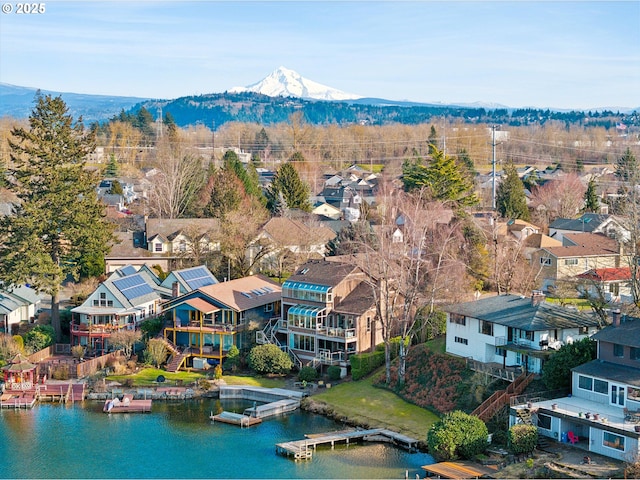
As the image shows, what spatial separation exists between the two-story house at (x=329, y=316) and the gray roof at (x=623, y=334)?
13560 mm

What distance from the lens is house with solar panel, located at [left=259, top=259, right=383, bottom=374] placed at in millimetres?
46062

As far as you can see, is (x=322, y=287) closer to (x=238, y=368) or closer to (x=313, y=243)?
(x=238, y=368)

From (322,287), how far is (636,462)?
68.4ft

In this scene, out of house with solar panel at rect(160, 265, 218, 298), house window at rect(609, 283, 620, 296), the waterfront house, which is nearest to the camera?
the waterfront house

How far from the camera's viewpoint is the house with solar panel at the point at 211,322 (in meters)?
47.8

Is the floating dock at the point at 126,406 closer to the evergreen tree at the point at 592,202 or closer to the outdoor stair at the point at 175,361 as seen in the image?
the outdoor stair at the point at 175,361

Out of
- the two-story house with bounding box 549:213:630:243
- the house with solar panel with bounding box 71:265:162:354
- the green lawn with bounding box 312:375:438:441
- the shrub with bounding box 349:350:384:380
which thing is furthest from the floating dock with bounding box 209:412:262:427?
the two-story house with bounding box 549:213:630:243

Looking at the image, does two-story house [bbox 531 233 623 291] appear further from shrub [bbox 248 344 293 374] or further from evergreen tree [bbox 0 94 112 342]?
evergreen tree [bbox 0 94 112 342]

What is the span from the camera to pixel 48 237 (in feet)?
172

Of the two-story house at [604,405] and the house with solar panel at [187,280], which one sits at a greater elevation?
the house with solar panel at [187,280]

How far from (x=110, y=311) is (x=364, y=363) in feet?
49.5

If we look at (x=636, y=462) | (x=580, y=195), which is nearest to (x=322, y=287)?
(x=636, y=462)

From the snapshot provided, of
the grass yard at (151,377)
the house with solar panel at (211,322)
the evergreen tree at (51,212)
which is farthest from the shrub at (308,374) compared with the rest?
the evergreen tree at (51,212)

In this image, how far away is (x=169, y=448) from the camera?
3631cm
